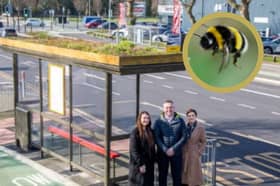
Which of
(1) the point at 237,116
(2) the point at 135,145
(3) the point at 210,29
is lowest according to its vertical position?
(1) the point at 237,116

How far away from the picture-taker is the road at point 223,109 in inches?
422

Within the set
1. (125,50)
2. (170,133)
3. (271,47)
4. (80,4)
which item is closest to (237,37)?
(170,133)

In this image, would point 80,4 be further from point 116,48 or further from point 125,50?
point 125,50

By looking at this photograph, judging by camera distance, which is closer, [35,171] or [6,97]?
[35,171]

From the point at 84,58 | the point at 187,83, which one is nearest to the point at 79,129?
the point at 84,58

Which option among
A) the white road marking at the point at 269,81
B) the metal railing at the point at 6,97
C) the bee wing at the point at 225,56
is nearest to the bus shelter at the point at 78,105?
the bee wing at the point at 225,56

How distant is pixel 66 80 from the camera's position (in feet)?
33.3

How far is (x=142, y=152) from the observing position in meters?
7.69

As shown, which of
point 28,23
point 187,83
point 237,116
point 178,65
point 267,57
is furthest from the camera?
point 28,23

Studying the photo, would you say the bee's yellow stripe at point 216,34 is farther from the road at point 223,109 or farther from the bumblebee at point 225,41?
the road at point 223,109

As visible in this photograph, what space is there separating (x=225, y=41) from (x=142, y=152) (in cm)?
200

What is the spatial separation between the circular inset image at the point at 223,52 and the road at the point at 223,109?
2.43m

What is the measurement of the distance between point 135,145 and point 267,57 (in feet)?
90.0

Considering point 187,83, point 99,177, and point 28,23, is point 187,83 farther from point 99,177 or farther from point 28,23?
point 28,23
